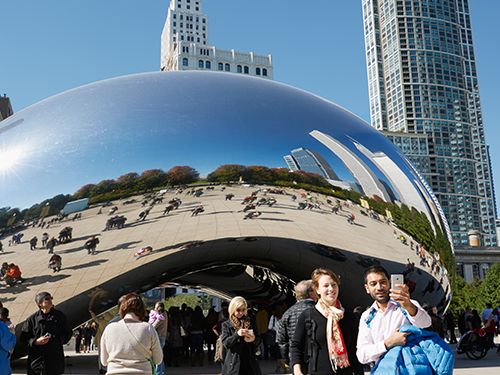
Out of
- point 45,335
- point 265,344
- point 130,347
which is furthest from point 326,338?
point 265,344

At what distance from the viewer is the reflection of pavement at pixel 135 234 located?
4.79 meters

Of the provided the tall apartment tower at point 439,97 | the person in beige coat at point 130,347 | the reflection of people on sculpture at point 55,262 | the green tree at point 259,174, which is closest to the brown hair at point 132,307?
the person in beige coat at point 130,347

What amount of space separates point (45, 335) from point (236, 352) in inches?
75.3

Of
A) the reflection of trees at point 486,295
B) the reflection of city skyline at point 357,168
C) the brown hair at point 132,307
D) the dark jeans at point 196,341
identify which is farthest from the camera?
the reflection of trees at point 486,295

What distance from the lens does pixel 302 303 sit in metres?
3.92

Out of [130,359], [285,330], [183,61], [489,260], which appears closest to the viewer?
[130,359]

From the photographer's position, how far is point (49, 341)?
4543 mm

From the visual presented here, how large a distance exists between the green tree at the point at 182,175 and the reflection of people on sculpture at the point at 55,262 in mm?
1450

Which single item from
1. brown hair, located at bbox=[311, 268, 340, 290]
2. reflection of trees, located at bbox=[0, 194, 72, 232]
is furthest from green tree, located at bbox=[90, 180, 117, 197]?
brown hair, located at bbox=[311, 268, 340, 290]

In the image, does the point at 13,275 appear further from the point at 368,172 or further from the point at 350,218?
the point at 368,172

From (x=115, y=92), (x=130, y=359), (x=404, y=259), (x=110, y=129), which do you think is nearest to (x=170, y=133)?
(x=110, y=129)

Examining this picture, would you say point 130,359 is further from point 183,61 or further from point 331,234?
point 183,61

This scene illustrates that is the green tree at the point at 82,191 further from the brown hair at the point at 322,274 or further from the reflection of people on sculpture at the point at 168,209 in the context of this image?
the brown hair at the point at 322,274

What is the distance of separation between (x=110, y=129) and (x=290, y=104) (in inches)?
87.5
